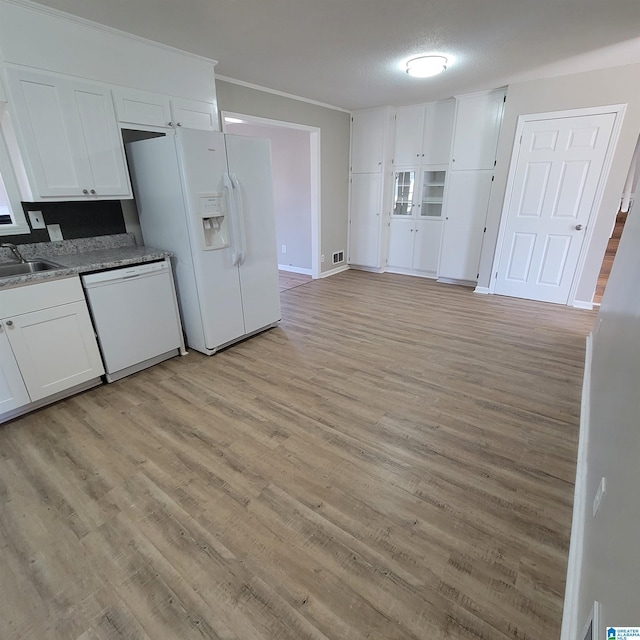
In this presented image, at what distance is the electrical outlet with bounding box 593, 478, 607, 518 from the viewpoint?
1.23 meters

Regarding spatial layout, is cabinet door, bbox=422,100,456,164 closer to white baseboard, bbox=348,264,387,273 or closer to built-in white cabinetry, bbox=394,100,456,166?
built-in white cabinetry, bbox=394,100,456,166

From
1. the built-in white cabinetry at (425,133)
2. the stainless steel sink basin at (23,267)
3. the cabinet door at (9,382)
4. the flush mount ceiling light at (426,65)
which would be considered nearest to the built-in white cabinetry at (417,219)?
the built-in white cabinetry at (425,133)

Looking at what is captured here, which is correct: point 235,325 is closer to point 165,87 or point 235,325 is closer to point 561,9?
point 165,87

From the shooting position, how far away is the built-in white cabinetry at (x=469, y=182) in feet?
14.8

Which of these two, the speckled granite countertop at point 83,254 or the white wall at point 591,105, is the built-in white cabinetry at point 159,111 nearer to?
the speckled granite countertop at point 83,254

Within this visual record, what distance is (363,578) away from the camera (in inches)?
53.7

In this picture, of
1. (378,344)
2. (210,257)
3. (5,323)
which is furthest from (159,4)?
(378,344)

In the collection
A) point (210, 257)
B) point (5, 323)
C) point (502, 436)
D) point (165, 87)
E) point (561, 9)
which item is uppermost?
point (561, 9)

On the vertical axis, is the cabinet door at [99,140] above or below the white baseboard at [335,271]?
above

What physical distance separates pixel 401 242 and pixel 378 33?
3.52 m

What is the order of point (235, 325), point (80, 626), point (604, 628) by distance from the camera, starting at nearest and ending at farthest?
1. point (604, 628)
2. point (80, 626)
3. point (235, 325)

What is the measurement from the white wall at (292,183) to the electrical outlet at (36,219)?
129 inches

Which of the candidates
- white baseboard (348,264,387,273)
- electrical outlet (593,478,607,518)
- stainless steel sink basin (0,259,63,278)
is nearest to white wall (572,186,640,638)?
electrical outlet (593,478,607,518)

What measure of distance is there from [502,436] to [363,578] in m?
1.29
